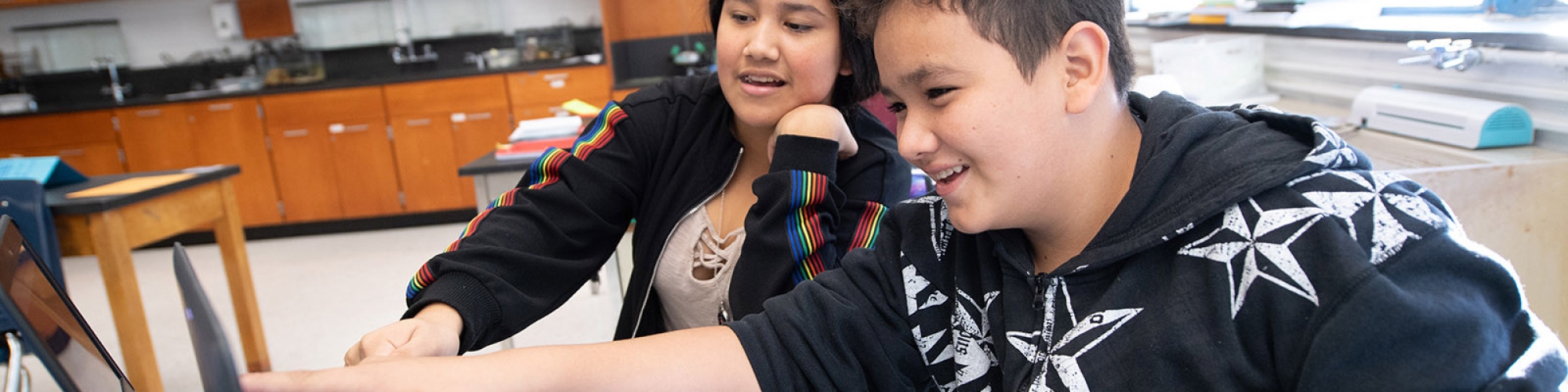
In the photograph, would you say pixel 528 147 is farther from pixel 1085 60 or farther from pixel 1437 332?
pixel 1437 332

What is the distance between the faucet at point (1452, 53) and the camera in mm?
1636

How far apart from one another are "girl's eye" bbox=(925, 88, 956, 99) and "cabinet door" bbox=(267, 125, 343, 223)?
475 cm

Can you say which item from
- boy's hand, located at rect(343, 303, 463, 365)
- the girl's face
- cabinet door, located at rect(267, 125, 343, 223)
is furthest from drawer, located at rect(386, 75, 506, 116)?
boy's hand, located at rect(343, 303, 463, 365)

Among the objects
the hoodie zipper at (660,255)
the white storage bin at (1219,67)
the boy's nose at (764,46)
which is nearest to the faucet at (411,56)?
the white storage bin at (1219,67)

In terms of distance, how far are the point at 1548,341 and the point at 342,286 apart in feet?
13.2

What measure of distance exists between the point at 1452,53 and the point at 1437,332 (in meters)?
1.40

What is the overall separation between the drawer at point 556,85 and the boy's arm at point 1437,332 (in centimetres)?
439

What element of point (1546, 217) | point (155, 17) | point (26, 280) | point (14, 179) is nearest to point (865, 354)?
point (26, 280)

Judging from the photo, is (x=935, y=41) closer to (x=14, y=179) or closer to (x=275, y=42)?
(x=14, y=179)

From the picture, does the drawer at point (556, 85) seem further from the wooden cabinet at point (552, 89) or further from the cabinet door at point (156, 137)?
the cabinet door at point (156, 137)

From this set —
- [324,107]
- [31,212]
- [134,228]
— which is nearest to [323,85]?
[324,107]

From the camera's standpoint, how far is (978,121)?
0.75 m

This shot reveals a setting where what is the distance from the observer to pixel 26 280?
67 cm

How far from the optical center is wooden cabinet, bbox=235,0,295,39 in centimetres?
516
